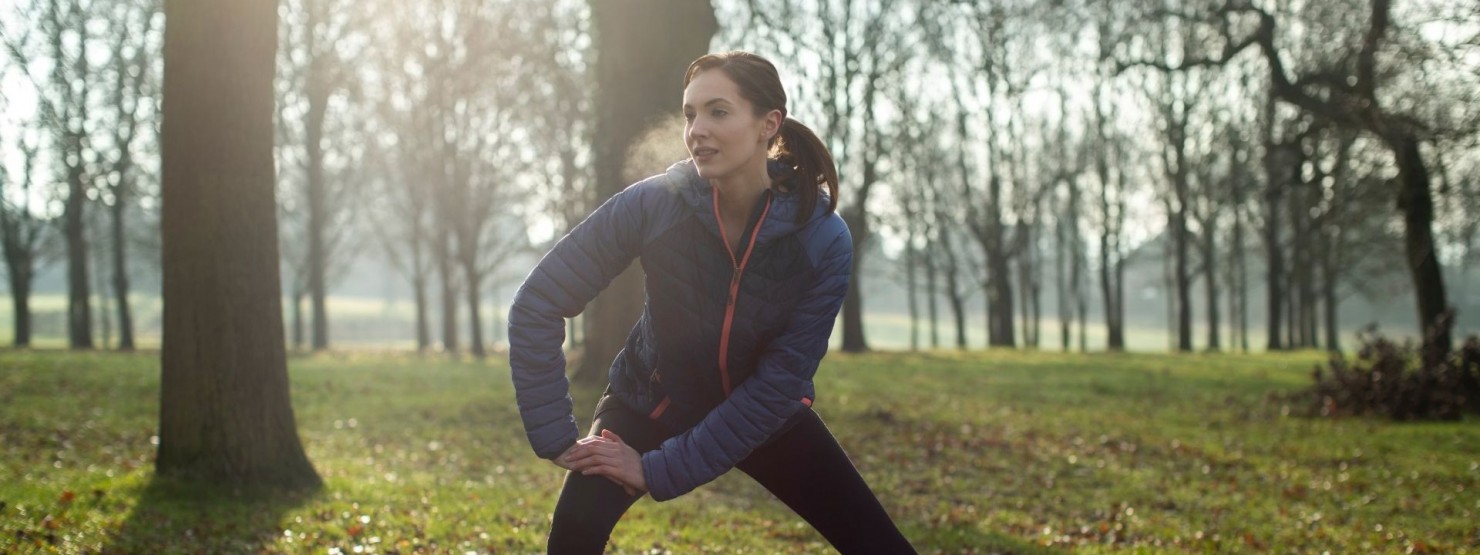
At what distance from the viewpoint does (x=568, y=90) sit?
95.3ft

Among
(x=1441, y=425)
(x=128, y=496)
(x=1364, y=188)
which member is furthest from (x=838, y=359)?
(x=128, y=496)

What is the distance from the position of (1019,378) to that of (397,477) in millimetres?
15274

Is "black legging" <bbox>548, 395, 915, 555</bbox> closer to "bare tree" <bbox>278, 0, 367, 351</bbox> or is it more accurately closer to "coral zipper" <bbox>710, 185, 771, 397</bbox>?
"coral zipper" <bbox>710, 185, 771, 397</bbox>

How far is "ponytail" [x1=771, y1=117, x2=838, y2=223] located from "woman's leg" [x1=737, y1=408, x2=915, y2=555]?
2.28ft

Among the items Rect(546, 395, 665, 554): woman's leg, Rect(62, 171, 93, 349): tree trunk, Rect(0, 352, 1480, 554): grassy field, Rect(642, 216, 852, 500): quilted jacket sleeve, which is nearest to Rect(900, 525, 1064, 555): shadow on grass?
Rect(0, 352, 1480, 554): grassy field

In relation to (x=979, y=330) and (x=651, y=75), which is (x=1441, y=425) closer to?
(x=651, y=75)

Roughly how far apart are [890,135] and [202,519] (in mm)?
29223

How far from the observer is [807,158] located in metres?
3.41

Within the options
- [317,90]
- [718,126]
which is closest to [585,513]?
[718,126]

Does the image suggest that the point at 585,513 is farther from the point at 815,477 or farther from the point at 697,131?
the point at 697,131

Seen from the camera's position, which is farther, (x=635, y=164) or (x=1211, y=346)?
(x=1211, y=346)

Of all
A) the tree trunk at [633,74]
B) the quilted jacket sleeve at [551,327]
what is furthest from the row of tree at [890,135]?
the quilted jacket sleeve at [551,327]

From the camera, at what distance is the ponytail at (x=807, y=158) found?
3.36 m

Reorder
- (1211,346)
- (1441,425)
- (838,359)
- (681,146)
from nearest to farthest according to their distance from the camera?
(681,146)
(1441,425)
(838,359)
(1211,346)
